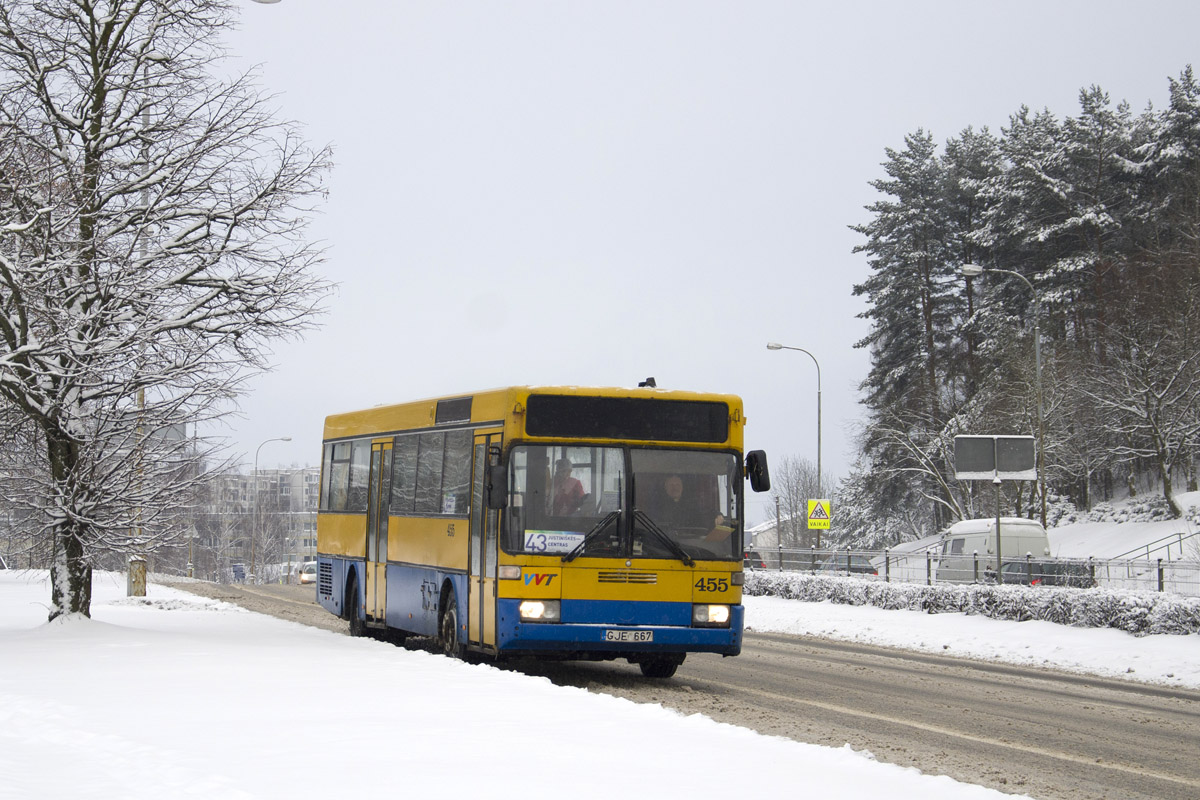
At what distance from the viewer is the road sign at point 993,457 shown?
25.4 meters

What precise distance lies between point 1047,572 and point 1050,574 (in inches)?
33.2

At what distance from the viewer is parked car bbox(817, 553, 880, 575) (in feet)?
116

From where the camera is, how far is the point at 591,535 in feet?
44.9

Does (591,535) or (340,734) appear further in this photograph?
(591,535)

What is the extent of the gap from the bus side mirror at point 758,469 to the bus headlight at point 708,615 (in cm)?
134

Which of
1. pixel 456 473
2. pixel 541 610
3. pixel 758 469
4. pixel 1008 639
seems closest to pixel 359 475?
pixel 456 473

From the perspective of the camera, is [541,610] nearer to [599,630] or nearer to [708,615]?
[599,630]

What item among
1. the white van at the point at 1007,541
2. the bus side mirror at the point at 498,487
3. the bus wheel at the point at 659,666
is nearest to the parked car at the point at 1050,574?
the white van at the point at 1007,541

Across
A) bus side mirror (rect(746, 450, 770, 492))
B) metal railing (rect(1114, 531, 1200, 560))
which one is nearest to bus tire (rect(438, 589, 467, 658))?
bus side mirror (rect(746, 450, 770, 492))

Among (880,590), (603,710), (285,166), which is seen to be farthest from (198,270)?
(880,590)

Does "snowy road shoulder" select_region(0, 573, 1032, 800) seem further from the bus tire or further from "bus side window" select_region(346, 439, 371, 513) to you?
"bus side window" select_region(346, 439, 371, 513)

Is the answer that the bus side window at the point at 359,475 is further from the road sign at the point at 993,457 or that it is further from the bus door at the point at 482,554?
the road sign at the point at 993,457

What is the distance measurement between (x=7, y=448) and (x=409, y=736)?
A: 11230 mm

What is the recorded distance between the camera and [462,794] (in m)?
6.69
